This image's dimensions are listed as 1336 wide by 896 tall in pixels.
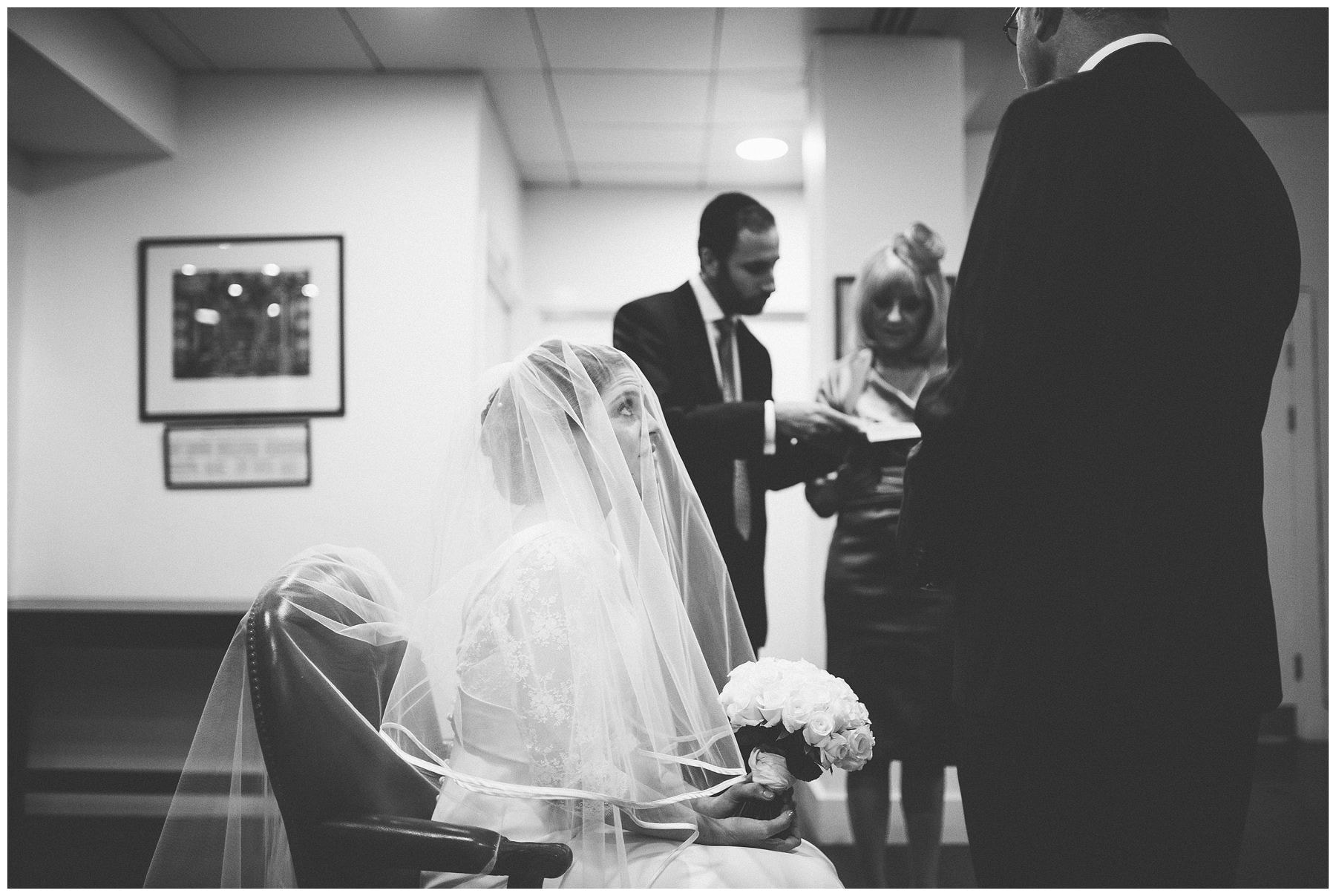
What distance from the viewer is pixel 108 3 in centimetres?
282

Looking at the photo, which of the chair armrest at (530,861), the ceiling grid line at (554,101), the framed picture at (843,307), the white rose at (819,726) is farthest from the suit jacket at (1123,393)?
the ceiling grid line at (554,101)

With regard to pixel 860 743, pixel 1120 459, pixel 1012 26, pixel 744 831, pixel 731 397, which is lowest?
pixel 744 831

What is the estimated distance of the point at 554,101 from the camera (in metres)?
4.24

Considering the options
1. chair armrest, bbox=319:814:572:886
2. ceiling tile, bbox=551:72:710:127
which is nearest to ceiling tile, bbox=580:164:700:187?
ceiling tile, bbox=551:72:710:127

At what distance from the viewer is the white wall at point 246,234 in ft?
12.6

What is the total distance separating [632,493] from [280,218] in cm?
305

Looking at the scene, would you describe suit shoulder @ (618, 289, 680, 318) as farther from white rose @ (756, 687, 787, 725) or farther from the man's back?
the man's back

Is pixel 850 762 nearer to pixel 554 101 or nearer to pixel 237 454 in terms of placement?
pixel 237 454

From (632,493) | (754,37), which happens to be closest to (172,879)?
(632,493)

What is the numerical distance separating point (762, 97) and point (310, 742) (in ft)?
12.0

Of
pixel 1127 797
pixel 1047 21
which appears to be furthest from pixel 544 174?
pixel 1127 797

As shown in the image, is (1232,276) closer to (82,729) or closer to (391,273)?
(391,273)

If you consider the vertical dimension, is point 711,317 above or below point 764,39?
below

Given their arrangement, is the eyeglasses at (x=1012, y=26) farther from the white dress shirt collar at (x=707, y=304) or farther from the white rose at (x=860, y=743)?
the white dress shirt collar at (x=707, y=304)
